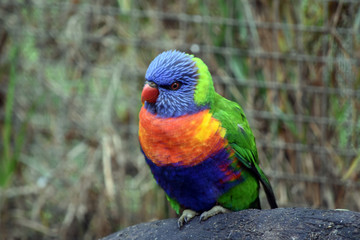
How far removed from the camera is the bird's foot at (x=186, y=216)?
2045 mm

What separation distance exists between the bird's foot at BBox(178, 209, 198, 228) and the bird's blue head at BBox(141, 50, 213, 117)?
1.46 feet

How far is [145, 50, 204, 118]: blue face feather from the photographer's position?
6.54 ft

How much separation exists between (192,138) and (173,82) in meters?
0.27

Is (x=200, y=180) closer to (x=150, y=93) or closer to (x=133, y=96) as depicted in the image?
(x=150, y=93)

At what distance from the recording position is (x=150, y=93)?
2008 millimetres

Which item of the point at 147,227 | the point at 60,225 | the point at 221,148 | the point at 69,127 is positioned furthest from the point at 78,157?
the point at 221,148

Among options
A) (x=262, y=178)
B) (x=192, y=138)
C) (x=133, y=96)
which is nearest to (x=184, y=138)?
(x=192, y=138)

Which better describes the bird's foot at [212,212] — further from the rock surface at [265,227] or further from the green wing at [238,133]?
the green wing at [238,133]

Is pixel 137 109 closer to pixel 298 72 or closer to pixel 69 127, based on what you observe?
pixel 69 127

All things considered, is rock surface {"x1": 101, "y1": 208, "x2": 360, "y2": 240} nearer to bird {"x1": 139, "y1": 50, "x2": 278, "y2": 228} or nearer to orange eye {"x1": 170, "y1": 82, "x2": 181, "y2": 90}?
bird {"x1": 139, "y1": 50, "x2": 278, "y2": 228}

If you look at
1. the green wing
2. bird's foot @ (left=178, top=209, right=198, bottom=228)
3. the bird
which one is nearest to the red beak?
the bird

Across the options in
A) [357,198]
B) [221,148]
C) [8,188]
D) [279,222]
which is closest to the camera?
[279,222]

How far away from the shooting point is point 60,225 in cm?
357

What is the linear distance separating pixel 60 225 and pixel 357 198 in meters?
2.09
